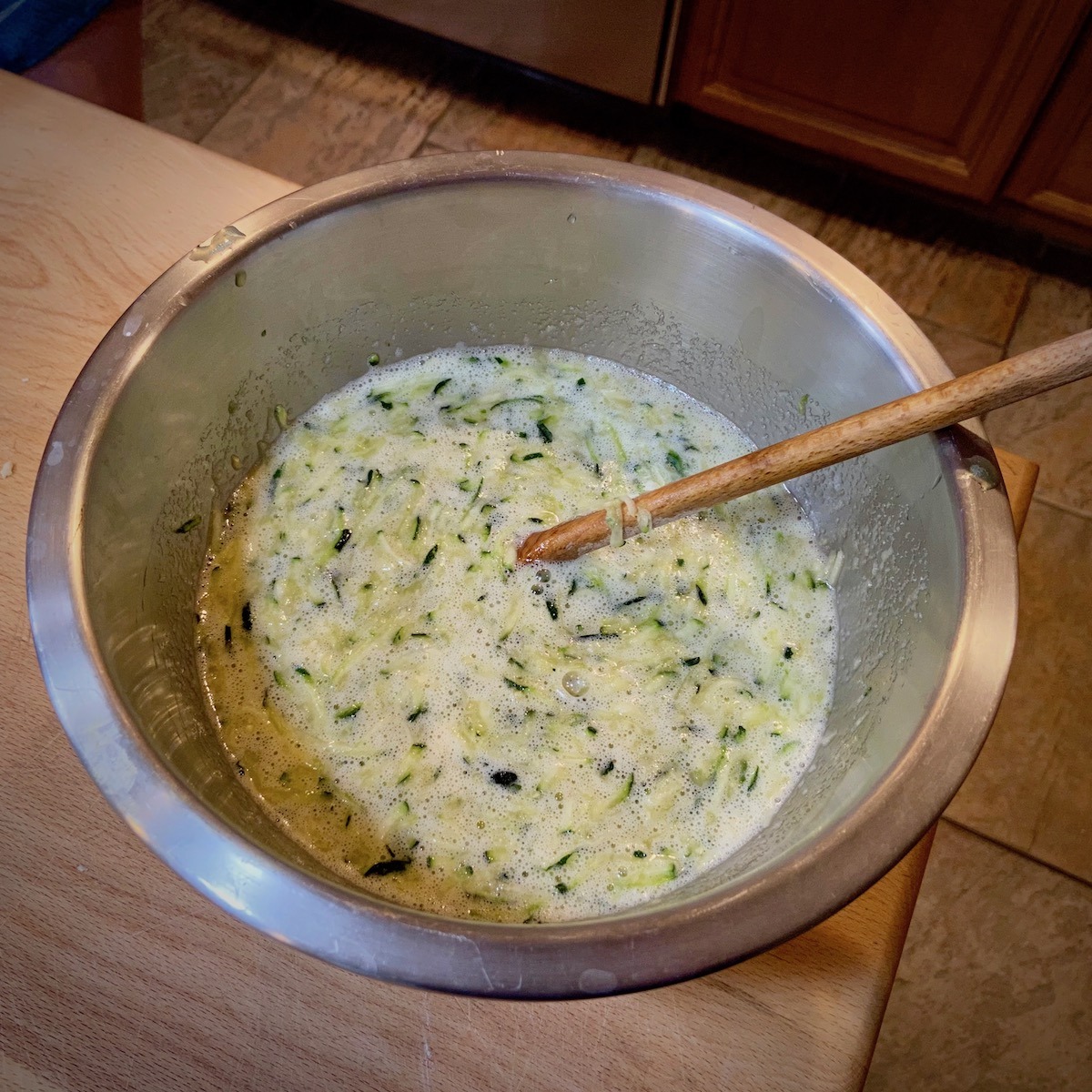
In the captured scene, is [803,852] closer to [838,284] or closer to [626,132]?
[838,284]

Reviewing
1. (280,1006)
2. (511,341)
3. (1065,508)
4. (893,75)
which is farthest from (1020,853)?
(893,75)

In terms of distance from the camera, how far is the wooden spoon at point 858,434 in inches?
30.7

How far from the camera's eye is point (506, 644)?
1.12 metres

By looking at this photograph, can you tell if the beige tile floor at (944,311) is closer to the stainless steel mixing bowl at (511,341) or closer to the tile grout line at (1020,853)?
the tile grout line at (1020,853)

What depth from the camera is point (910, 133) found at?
7.07 feet

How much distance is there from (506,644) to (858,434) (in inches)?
19.1

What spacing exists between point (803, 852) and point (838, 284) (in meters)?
0.60

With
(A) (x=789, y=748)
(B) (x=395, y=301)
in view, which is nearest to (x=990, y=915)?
(A) (x=789, y=748)

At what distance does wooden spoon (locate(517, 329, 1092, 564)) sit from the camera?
78 centimetres

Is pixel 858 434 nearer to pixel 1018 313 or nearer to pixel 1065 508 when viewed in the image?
pixel 1065 508

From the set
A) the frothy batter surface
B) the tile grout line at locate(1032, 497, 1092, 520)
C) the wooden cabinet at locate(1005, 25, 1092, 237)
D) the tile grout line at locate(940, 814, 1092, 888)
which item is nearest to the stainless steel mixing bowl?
the frothy batter surface

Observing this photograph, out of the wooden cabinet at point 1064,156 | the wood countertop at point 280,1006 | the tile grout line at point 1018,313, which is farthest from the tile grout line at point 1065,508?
the wood countertop at point 280,1006

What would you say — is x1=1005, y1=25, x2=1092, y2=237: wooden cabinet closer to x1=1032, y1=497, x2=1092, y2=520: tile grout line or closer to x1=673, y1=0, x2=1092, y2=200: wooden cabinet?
x1=673, y1=0, x2=1092, y2=200: wooden cabinet

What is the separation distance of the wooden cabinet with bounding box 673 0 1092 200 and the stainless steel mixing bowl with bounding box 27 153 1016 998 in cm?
119
